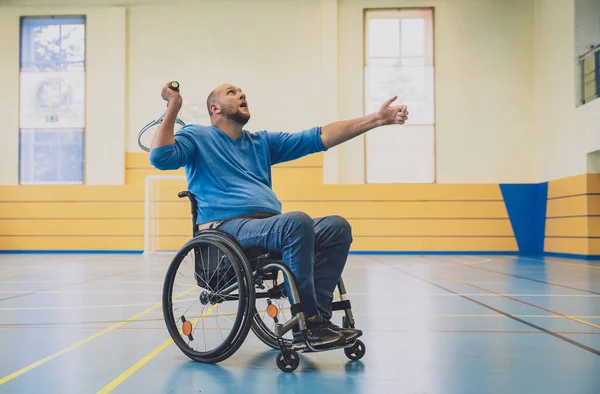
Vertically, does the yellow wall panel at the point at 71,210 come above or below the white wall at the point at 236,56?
below

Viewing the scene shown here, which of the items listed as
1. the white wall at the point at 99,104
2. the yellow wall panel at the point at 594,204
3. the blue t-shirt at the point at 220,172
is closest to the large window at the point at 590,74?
the yellow wall panel at the point at 594,204

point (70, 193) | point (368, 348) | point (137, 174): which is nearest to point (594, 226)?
point (368, 348)

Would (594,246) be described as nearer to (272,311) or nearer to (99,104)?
(272,311)

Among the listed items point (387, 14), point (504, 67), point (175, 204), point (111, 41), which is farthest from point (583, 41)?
point (111, 41)

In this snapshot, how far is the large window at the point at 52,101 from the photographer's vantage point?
11016 mm

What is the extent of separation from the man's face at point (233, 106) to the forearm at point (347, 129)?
1.12 feet

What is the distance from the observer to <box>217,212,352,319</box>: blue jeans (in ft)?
6.50

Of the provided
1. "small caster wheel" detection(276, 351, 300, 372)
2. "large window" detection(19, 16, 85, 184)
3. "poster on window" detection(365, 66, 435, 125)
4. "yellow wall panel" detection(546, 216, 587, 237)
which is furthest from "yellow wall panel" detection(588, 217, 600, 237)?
"large window" detection(19, 16, 85, 184)

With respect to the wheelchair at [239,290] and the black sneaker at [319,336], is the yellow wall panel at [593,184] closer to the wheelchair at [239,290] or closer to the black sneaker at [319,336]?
the wheelchair at [239,290]

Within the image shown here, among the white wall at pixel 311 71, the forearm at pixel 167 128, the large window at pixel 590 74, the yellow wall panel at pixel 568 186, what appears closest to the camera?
the forearm at pixel 167 128

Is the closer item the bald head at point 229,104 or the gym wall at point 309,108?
the bald head at point 229,104

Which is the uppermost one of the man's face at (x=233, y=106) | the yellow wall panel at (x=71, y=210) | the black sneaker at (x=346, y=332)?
the man's face at (x=233, y=106)

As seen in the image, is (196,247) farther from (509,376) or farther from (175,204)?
(175,204)

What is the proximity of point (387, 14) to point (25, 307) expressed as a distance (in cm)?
885
